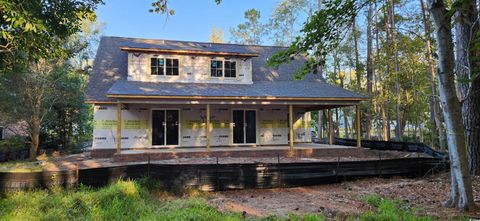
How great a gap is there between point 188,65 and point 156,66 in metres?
1.48

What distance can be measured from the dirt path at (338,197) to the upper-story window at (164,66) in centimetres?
817

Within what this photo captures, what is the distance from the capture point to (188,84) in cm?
1392

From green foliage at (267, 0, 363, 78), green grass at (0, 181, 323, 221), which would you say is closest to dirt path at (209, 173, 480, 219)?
green grass at (0, 181, 323, 221)

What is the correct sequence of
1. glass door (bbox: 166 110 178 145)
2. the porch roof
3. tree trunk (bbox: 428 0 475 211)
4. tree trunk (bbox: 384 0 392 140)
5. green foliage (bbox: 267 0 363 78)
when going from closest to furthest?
tree trunk (bbox: 428 0 475 211) → green foliage (bbox: 267 0 363 78) → the porch roof → glass door (bbox: 166 110 178 145) → tree trunk (bbox: 384 0 392 140)

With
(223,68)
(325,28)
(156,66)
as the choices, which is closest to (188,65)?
(156,66)

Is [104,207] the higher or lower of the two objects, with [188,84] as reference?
lower

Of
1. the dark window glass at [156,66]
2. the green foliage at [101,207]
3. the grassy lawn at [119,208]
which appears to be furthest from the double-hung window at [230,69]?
the green foliage at [101,207]

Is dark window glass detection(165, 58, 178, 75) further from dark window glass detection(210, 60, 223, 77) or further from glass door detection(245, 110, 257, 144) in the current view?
glass door detection(245, 110, 257, 144)

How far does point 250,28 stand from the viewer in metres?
37.4

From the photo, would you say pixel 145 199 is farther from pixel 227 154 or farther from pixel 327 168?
pixel 227 154

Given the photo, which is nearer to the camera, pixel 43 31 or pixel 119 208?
pixel 119 208

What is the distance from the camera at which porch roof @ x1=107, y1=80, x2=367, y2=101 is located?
11.6 m

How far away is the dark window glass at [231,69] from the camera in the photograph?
1507 cm

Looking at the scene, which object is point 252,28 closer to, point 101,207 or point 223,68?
point 223,68
